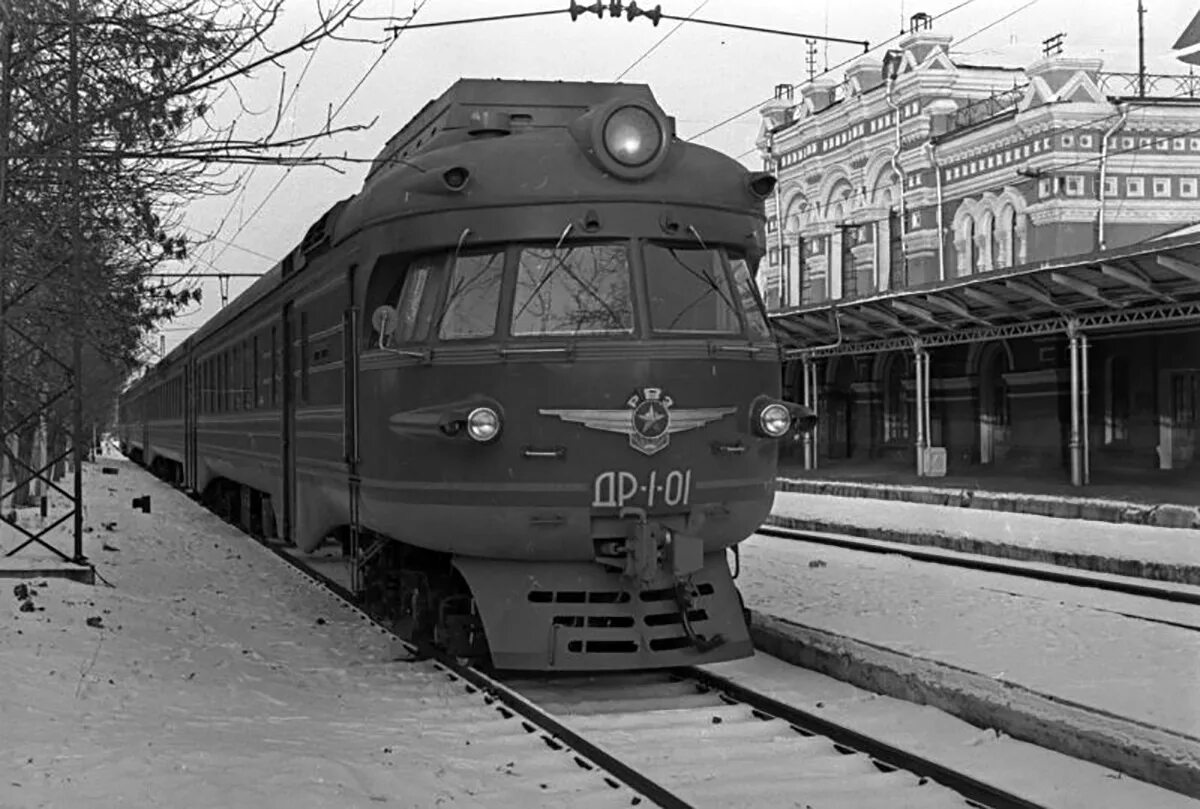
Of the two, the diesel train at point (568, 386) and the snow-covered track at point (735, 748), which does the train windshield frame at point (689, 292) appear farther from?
the snow-covered track at point (735, 748)

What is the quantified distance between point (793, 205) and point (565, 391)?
35833 millimetres

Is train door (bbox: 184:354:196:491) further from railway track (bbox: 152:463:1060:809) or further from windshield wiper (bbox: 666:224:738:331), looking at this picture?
windshield wiper (bbox: 666:224:738:331)

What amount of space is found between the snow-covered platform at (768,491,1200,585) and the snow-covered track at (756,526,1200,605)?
0.12 meters

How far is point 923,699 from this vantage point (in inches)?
313

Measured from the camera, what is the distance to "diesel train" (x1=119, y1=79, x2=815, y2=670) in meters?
7.87

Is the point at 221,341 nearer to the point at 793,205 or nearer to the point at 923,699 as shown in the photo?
the point at 923,699

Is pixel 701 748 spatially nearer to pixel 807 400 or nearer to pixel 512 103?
pixel 512 103

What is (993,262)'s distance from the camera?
1296 inches

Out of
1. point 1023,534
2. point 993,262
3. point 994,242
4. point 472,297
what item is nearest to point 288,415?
point 472,297

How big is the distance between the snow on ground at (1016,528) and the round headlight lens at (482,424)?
32.0 ft

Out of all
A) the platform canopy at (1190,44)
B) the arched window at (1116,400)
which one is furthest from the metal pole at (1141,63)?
the platform canopy at (1190,44)

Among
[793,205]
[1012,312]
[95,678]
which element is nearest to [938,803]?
[95,678]

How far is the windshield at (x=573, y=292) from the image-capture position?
805 cm

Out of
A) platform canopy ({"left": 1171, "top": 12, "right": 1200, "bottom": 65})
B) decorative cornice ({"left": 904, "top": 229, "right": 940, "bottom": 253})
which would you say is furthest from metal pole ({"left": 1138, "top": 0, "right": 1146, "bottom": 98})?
platform canopy ({"left": 1171, "top": 12, "right": 1200, "bottom": 65})
